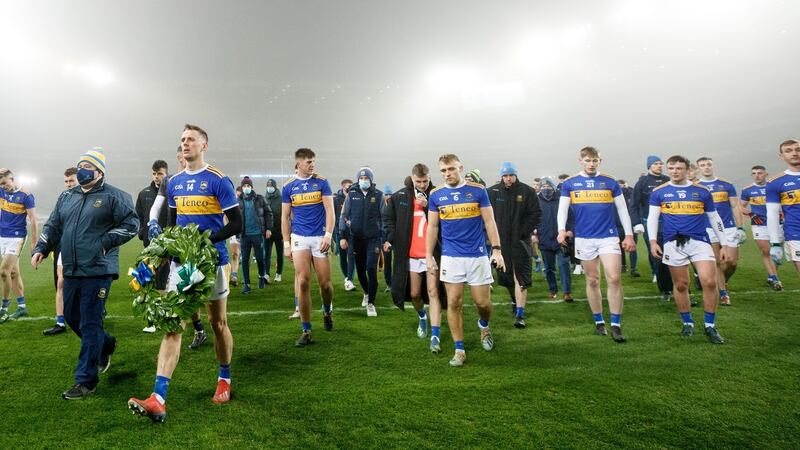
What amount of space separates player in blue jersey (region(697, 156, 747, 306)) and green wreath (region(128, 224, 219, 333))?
7.06 metres

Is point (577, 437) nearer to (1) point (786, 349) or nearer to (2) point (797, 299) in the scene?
(1) point (786, 349)

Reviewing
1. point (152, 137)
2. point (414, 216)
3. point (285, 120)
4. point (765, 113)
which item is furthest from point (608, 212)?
point (152, 137)

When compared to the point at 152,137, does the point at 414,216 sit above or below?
below

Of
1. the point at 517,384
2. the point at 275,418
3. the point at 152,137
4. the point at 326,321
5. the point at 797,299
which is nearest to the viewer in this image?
the point at 275,418

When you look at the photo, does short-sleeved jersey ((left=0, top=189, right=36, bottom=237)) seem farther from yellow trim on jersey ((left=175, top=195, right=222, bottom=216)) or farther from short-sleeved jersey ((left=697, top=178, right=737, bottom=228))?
short-sleeved jersey ((left=697, top=178, right=737, bottom=228))

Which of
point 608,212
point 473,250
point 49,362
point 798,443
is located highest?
point 608,212

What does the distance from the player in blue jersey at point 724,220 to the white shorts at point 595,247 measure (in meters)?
2.46

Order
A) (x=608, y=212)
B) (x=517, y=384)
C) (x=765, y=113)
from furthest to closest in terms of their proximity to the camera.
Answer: (x=765, y=113), (x=608, y=212), (x=517, y=384)

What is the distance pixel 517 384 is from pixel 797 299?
6.27m

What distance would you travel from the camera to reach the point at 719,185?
22.8 ft

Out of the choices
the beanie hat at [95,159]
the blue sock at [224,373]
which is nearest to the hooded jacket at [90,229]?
the beanie hat at [95,159]

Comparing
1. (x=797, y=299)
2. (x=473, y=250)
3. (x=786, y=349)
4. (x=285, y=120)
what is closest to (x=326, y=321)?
(x=473, y=250)

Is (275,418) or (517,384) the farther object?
(517,384)

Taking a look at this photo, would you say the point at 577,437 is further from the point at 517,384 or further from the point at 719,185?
the point at 719,185
